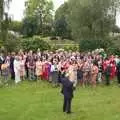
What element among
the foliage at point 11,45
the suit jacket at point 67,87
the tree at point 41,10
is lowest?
the suit jacket at point 67,87

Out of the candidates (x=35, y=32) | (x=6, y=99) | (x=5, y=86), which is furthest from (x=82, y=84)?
(x=35, y=32)

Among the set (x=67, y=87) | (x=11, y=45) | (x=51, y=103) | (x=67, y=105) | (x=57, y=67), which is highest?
(x=11, y=45)

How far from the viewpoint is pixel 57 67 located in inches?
1236

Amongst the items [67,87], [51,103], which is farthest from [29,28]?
[67,87]

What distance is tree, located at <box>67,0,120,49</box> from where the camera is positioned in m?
67.8

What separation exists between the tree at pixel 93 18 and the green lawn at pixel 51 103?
36.7 meters

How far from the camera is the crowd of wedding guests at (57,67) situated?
31438 millimetres

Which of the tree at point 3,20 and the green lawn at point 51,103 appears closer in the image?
the green lawn at point 51,103

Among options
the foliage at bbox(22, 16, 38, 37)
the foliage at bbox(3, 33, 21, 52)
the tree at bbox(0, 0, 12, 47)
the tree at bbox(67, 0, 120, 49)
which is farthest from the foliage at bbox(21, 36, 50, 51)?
the foliage at bbox(22, 16, 38, 37)

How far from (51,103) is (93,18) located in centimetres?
4423

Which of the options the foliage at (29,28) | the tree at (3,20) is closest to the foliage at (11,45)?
the tree at (3,20)

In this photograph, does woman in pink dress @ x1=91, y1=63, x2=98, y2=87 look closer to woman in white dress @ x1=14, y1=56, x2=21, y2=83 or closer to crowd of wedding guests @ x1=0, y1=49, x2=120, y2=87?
crowd of wedding guests @ x1=0, y1=49, x2=120, y2=87

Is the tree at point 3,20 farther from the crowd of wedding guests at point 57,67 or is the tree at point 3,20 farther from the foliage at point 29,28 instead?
the foliage at point 29,28

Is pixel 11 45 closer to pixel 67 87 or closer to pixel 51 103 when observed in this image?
pixel 51 103
